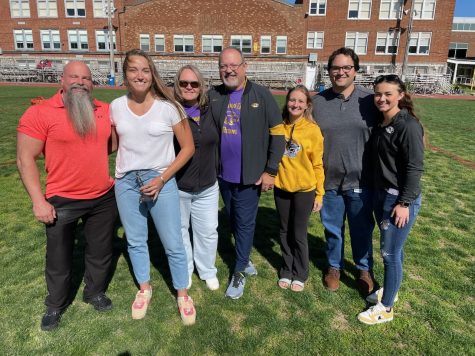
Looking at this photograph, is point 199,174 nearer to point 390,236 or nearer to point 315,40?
point 390,236

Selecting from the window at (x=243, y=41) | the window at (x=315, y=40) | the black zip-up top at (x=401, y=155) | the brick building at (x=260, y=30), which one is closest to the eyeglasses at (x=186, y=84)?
the black zip-up top at (x=401, y=155)

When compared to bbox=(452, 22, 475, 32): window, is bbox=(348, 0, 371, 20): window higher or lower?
lower

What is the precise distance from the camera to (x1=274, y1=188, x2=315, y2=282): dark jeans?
3322 mm

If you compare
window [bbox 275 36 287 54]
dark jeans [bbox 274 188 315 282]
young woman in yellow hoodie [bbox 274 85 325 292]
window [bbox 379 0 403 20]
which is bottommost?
dark jeans [bbox 274 188 315 282]

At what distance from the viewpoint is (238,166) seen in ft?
10.4

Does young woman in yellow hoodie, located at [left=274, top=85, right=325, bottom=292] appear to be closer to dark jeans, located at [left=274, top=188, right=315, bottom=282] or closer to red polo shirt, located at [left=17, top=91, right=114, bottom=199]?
dark jeans, located at [left=274, top=188, right=315, bottom=282]

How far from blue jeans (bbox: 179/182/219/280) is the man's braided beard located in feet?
3.03

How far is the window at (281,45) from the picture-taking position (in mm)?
37094

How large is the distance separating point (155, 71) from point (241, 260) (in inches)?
76.3

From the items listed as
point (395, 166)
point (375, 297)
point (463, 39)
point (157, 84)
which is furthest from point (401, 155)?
point (463, 39)

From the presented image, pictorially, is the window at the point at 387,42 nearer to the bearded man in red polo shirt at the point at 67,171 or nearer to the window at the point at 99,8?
the window at the point at 99,8

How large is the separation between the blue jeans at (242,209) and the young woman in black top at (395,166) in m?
1.05

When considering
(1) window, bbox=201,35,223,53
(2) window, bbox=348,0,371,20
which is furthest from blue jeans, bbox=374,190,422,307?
(2) window, bbox=348,0,371,20

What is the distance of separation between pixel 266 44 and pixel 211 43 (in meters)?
5.70
